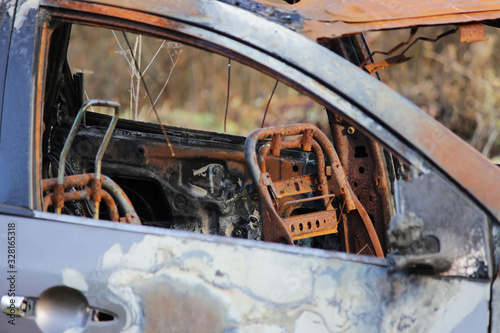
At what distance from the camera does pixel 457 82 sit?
27.4 feet

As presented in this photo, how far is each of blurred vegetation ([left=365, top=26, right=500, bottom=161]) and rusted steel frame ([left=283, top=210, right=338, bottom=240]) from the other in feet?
16.3

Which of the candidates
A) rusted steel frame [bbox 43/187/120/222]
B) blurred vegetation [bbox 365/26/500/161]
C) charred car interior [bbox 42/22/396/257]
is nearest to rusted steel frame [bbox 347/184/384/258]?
charred car interior [bbox 42/22/396/257]

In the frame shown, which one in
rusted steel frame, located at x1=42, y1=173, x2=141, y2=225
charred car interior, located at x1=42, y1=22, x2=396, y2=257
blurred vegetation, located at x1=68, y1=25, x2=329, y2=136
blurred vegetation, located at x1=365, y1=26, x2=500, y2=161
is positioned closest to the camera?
rusted steel frame, located at x1=42, y1=173, x2=141, y2=225

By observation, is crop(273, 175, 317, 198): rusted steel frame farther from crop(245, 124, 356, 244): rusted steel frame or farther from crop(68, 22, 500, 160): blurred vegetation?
crop(68, 22, 500, 160): blurred vegetation

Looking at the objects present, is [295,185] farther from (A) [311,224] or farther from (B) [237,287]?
(B) [237,287]

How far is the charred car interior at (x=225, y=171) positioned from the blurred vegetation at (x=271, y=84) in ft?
13.3

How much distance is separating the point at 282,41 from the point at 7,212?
98 centimetres

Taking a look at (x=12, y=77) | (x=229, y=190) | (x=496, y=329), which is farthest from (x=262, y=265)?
(x=229, y=190)

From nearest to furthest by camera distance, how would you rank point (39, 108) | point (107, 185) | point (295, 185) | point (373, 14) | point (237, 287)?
point (237, 287) → point (39, 108) → point (373, 14) → point (107, 185) → point (295, 185)

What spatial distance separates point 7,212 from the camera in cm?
192

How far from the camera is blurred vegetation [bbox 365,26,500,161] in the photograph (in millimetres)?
7768

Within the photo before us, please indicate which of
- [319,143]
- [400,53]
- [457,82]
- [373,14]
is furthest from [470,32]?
[457,82]

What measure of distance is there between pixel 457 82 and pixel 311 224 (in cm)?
625

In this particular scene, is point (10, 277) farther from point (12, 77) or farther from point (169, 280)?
point (12, 77)
